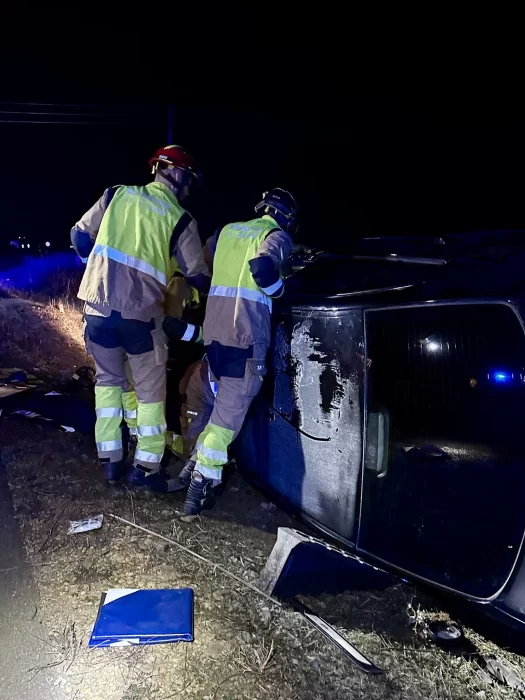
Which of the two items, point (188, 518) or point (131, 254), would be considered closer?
point (188, 518)

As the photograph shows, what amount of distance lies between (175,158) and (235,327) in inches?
52.1

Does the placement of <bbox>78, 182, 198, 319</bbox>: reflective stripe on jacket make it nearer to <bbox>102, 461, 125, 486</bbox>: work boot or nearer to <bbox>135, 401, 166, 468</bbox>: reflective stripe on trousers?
<bbox>135, 401, 166, 468</bbox>: reflective stripe on trousers

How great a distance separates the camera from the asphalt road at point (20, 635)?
1.89 m

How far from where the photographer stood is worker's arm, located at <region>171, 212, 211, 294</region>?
340 cm

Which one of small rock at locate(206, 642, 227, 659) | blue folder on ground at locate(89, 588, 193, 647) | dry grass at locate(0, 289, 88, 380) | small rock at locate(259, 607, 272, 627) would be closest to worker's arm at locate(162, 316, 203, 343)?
blue folder on ground at locate(89, 588, 193, 647)

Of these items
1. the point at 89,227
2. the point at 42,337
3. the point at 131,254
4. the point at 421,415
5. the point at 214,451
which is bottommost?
the point at 214,451

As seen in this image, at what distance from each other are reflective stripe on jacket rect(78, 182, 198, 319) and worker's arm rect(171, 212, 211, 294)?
4 centimetres

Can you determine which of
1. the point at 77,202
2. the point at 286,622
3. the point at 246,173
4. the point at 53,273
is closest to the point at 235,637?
the point at 286,622

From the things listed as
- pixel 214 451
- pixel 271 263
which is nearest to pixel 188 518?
pixel 214 451

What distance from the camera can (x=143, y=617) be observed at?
2.25 metres

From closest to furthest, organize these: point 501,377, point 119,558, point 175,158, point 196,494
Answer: point 501,377
point 119,558
point 196,494
point 175,158

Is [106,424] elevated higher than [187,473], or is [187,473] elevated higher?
[106,424]

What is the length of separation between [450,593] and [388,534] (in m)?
0.33

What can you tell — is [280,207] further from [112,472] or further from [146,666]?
[146,666]
